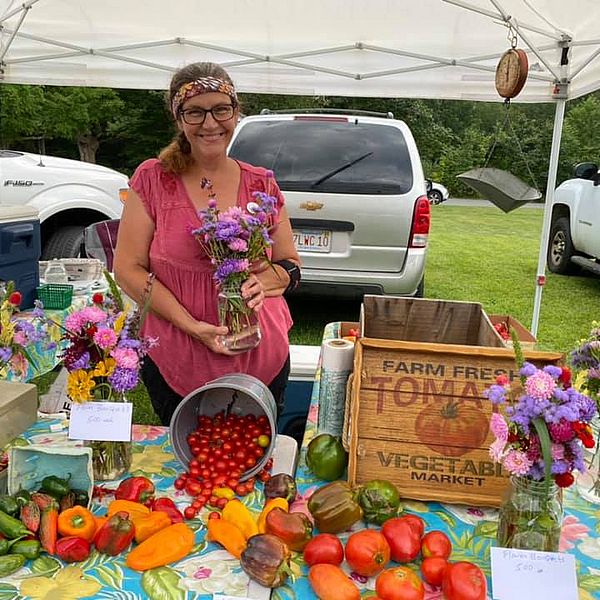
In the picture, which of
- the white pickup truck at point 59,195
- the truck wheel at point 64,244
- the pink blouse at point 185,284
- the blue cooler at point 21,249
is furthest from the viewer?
the white pickup truck at point 59,195

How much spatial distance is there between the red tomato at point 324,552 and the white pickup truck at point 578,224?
6698 millimetres

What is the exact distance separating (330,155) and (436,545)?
4.22 m

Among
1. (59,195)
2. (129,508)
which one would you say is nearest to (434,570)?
(129,508)

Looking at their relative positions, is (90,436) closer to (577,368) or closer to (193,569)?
(193,569)

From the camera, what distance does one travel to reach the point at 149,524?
1.27 m

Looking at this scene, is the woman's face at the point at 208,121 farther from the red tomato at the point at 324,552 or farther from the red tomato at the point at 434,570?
the red tomato at the point at 434,570

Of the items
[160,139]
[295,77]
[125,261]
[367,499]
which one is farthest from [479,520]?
[160,139]

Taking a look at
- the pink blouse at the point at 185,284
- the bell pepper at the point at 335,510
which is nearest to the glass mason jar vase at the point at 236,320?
the pink blouse at the point at 185,284

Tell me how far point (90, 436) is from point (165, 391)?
67 cm

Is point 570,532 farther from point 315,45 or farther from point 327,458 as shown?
point 315,45

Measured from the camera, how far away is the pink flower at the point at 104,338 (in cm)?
137

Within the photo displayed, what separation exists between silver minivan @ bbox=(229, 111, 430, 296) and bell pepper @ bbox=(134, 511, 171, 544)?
3.80 metres

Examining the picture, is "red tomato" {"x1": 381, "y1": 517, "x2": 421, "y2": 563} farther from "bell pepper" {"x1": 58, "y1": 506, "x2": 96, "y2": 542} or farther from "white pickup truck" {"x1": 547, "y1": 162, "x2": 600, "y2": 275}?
"white pickup truck" {"x1": 547, "y1": 162, "x2": 600, "y2": 275}

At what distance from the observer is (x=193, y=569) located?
3.98 feet
